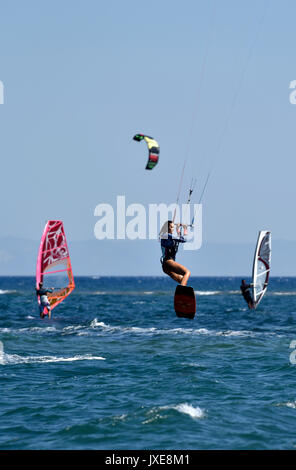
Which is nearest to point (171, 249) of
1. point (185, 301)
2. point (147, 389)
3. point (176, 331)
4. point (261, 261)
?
point (185, 301)

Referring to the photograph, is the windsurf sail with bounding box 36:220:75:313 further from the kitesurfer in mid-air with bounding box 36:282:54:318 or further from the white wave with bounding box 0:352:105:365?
the white wave with bounding box 0:352:105:365

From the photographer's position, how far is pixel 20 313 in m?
65.2

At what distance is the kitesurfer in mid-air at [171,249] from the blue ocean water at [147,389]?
169 inches

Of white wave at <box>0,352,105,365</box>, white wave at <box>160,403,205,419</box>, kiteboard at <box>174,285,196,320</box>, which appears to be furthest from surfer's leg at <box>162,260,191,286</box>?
white wave at <box>0,352,105,365</box>

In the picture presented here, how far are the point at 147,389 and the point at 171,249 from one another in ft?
19.4

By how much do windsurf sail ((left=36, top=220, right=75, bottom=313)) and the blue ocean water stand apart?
450 cm

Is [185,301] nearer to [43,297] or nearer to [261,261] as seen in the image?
[43,297]

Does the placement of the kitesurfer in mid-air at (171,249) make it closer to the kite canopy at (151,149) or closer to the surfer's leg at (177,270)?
the surfer's leg at (177,270)

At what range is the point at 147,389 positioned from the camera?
1037 inches

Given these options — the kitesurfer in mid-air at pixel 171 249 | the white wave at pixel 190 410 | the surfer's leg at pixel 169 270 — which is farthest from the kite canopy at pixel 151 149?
the white wave at pixel 190 410

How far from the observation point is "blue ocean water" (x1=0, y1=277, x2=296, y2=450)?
20031 mm

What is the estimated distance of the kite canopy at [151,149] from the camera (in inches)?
901

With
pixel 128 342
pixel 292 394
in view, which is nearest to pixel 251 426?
pixel 292 394
